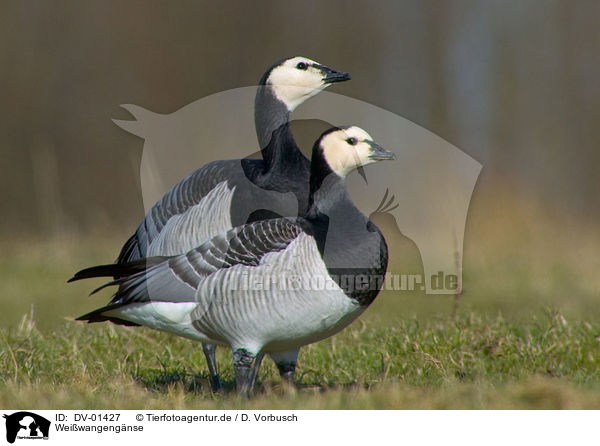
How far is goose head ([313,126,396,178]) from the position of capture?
4.31 meters

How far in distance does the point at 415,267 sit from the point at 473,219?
205 cm

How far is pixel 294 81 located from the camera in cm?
527

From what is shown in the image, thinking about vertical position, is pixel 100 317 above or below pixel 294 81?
below

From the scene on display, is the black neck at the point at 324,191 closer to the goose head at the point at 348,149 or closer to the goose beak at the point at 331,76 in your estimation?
the goose head at the point at 348,149

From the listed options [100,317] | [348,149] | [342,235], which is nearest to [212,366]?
[100,317]

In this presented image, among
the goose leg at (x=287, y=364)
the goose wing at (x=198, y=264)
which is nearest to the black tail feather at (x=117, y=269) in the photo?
the goose wing at (x=198, y=264)

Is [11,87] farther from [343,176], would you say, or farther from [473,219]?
[343,176]

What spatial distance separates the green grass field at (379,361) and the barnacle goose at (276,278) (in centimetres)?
33

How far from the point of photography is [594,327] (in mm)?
4992
